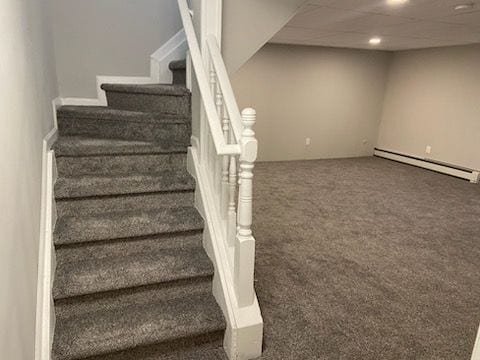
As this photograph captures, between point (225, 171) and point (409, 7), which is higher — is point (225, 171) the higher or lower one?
the lower one

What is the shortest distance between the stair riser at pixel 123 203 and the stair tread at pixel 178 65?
3.46 ft

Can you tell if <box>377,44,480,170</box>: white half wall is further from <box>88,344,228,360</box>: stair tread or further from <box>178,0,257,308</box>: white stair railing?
<box>88,344,228,360</box>: stair tread

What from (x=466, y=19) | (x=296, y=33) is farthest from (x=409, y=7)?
(x=296, y=33)

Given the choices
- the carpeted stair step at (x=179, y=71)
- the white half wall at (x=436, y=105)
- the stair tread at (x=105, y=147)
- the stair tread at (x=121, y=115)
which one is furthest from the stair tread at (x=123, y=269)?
the white half wall at (x=436, y=105)

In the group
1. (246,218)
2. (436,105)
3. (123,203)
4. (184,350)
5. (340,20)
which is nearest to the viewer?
(246,218)

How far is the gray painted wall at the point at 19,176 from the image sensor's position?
104cm

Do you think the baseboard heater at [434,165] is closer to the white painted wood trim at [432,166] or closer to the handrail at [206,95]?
the white painted wood trim at [432,166]

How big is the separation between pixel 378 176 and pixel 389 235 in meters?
2.26

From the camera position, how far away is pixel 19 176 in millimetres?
1265

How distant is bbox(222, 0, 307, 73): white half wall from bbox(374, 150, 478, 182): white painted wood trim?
14.2ft

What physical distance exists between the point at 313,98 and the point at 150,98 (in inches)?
155

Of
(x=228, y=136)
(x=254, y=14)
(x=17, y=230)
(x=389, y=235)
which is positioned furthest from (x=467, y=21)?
(x=17, y=230)

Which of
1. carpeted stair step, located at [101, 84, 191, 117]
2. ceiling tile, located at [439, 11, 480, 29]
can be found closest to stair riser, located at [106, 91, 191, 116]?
carpeted stair step, located at [101, 84, 191, 117]

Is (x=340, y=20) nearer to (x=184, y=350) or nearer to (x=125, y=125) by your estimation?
(x=125, y=125)
